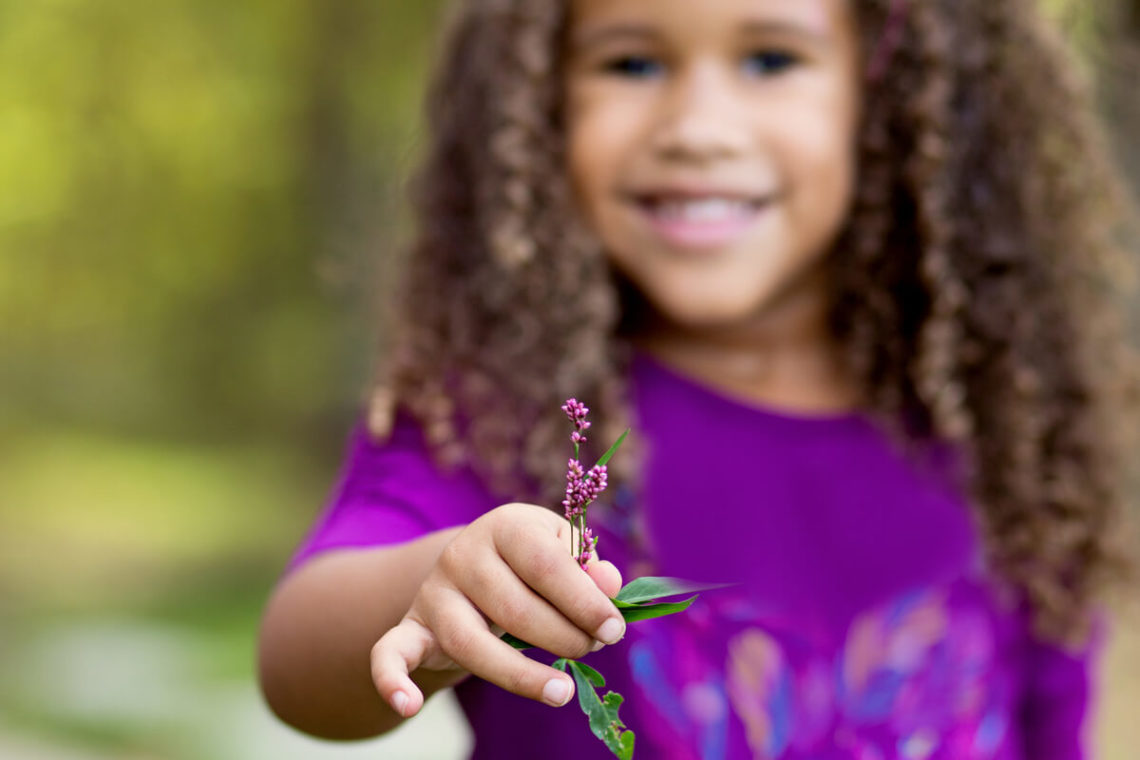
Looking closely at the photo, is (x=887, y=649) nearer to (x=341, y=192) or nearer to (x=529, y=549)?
(x=529, y=549)

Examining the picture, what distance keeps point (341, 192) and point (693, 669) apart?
17.0 ft

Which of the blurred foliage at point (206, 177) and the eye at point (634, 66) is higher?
the eye at point (634, 66)

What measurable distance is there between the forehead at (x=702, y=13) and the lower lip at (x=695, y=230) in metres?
0.21

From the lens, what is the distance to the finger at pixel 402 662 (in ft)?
1.69

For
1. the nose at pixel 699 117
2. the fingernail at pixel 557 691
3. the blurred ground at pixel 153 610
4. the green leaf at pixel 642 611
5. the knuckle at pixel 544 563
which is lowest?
the blurred ground at pixel 153 610

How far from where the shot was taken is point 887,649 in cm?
143

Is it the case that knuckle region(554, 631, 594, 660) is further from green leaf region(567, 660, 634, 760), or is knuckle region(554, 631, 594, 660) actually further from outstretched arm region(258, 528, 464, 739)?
outstretched arm region(258, 528, 464, 739)

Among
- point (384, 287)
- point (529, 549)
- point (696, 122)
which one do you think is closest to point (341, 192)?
point (384, 287)

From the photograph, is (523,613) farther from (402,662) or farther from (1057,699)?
(1057,699)

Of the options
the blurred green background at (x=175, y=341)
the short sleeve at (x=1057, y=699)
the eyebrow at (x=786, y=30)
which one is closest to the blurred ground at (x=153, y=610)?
the blurred green background at (x=175, y=341)

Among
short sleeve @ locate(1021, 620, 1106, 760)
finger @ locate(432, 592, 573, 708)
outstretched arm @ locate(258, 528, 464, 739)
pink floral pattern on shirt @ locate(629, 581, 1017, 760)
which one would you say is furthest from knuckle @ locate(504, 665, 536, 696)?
short sleeve @ locate(1021, 620, 1106, 760)

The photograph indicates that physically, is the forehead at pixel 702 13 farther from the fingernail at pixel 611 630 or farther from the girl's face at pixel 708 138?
the fingernail at pixel 611 630

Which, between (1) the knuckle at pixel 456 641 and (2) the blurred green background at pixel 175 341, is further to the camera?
(2) the blurred green background at pixel 175 341

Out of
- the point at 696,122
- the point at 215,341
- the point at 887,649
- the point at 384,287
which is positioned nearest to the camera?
the point at 696,122
